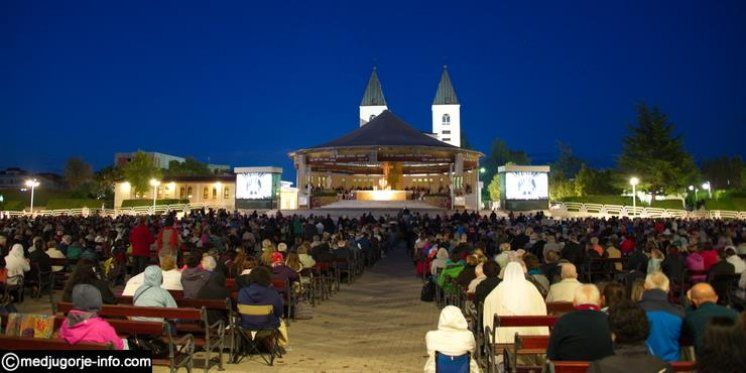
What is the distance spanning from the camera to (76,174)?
88.2 meters

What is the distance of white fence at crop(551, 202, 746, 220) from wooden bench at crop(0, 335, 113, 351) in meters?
33.4

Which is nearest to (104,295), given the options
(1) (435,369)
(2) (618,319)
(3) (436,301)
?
(1) (435,369)

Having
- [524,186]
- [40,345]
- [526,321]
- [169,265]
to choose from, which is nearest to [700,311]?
[526,321]

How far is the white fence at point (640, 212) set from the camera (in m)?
33.1

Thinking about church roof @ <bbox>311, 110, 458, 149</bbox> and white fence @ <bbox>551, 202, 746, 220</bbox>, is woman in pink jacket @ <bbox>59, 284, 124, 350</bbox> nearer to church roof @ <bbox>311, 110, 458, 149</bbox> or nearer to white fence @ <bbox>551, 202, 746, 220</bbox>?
church roof @ <bbox>311, 110, 458, 149</bbox>

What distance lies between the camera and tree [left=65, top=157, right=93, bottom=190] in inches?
3472

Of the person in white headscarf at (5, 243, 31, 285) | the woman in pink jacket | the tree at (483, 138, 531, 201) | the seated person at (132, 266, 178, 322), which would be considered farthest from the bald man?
the tree at (483, 138, 531, 201)

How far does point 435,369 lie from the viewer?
4.61 m

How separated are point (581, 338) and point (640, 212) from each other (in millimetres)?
35476

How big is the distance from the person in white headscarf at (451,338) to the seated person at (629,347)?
1.42m

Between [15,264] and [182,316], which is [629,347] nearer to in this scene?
[182,316]

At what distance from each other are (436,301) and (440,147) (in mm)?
27315

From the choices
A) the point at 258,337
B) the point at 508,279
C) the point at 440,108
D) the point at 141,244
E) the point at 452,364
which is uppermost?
the point at 440,108

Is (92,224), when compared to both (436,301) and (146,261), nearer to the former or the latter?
(146,261)
